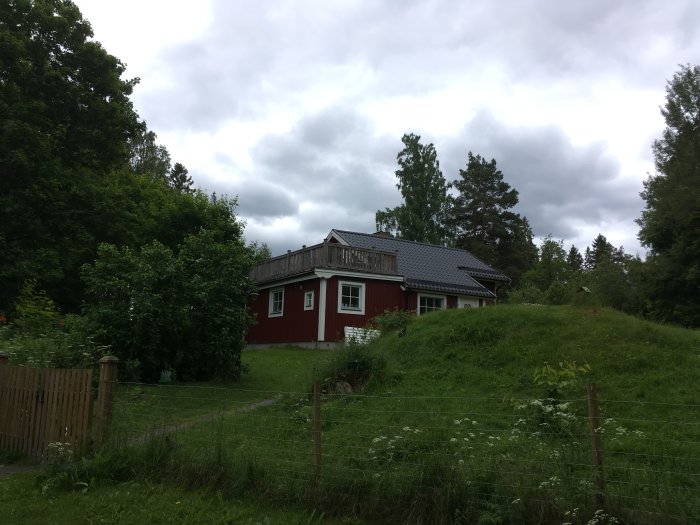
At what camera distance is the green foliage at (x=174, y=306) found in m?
13.0

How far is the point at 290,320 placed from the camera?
25594 millimetres

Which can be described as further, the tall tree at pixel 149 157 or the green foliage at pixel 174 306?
the tall tree at pixel 149 157

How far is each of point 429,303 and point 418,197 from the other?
2422 cm

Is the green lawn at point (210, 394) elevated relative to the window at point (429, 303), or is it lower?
lower

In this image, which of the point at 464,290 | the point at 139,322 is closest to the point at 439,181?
the point at 464,290

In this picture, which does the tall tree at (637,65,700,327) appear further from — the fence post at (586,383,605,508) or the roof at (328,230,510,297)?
the fence post at (586,383,605,508)

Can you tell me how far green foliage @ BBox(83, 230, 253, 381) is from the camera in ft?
42.6

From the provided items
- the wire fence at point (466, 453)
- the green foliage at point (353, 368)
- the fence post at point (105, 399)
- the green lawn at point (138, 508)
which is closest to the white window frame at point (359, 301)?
the green foliage at point (353, 368)

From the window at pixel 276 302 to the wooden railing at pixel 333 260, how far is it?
0.66m

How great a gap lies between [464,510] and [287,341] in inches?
822

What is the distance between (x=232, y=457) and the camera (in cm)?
633

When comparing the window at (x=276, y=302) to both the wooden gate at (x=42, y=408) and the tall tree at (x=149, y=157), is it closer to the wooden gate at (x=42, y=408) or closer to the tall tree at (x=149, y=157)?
the wooden gate at (x=42, y=408)

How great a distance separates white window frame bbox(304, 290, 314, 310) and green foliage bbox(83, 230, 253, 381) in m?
9.37

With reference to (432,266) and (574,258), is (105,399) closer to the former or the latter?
(432,266)
